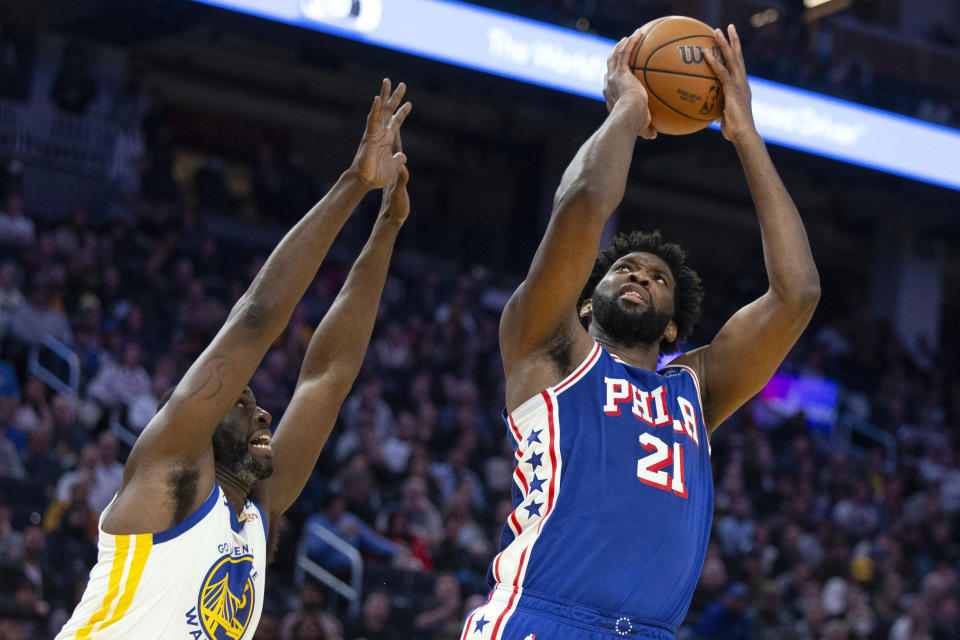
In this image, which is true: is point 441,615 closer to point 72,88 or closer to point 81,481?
point 81,481

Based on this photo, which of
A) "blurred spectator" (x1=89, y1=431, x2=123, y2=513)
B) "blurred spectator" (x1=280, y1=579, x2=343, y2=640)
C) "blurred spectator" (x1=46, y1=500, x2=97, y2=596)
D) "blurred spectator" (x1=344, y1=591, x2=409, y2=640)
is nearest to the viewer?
"blurred spectator" (x1=46, y1=500, x2=97, y2=596)

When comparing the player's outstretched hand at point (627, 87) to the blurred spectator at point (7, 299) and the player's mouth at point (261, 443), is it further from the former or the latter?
the blurred spectator at point (7, 299)

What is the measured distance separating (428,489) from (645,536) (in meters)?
7.69

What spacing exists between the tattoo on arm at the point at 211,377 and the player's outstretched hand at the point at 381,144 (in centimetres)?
67

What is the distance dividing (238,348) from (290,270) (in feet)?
0.84

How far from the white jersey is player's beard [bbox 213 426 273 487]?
184 mm

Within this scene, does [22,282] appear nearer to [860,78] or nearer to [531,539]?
[531,539]

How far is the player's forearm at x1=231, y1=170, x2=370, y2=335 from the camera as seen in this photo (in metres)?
3.37

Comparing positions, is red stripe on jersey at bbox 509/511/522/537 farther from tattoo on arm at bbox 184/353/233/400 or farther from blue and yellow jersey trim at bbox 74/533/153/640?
blue and yellow jersey trim at bbox 74/533/153/640

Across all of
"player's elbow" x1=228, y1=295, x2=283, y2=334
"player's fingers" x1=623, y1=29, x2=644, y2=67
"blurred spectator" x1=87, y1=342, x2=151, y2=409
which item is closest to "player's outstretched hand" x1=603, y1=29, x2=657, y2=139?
"player's fingers" x1=623, y1=29, x2=644, y2=67

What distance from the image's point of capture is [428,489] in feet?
35.2

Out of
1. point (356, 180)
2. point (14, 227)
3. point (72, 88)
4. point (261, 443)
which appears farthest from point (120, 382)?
point (356, 180)

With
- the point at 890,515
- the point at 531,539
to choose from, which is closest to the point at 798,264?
the point at 531,539

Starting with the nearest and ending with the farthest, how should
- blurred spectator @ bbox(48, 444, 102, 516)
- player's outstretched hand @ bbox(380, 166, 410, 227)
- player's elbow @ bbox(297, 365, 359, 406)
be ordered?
player's outstretched hand @ bbox(380, 166, 410, 227) → player's elbow @ bbox(297, 365, 359, 406) → blurred spectator @ bbox(48, 444, 102, 516)
